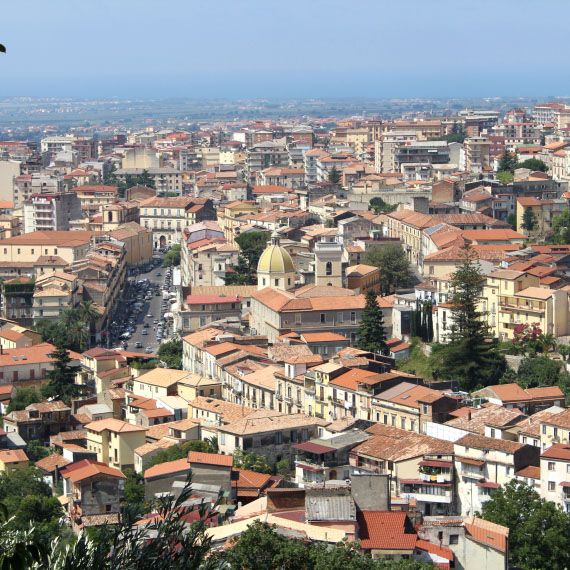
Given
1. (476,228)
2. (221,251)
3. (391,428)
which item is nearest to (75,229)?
(221,251)

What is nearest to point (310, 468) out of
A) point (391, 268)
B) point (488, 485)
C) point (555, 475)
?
point (488, 485)

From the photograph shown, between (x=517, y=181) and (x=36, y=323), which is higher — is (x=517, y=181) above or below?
above

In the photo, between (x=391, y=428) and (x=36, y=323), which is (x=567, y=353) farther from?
A: (x=36, y=323)

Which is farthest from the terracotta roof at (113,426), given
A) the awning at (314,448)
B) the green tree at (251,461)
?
the awning at (314,448)

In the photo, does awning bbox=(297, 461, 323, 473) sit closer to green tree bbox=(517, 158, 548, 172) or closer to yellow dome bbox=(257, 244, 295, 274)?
yellow dome bbox=(257, 244, 295, 274)

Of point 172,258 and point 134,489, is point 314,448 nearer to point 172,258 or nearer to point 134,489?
point 134,489

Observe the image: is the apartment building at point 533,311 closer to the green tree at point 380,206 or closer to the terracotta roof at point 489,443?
the terracotta roof at point 489,443
